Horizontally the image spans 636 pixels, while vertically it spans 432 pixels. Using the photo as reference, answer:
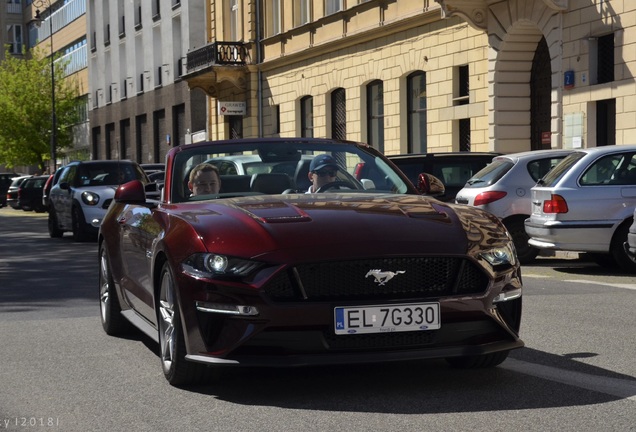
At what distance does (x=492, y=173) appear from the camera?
57.8 ft

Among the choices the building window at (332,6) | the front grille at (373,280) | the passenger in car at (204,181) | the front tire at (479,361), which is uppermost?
the building window at (332,6)

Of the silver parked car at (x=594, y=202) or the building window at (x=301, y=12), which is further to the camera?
the building window at (x=301, y=12)

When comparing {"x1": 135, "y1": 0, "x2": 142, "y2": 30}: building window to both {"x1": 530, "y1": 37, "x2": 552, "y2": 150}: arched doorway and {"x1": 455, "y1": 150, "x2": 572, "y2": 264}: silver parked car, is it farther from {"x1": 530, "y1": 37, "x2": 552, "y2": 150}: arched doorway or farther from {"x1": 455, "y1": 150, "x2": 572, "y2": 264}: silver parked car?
{"x1": 455, "y1": 150, "x2": 572, "y2": 264}: silver parked car

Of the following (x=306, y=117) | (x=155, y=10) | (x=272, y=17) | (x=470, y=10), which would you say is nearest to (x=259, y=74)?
(x=272, y=17)

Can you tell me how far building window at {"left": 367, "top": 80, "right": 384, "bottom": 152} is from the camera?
1414 inches

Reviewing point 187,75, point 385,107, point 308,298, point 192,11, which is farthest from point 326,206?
point 192,11

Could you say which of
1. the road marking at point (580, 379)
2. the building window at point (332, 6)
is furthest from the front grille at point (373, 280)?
the building window at point (332, 6)

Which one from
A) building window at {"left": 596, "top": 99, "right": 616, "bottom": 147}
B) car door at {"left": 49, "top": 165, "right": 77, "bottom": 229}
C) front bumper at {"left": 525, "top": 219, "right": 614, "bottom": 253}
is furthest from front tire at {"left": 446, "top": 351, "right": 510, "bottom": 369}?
car door at {"left": 49, "top": 165, "right": 77, "bottom": 229}

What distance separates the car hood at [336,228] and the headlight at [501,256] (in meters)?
0.06

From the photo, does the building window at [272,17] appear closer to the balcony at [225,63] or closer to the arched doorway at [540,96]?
the balcony at [225,63]

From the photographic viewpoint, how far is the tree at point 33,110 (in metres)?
77.5

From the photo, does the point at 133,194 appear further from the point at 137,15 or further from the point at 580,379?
the point at 137,15

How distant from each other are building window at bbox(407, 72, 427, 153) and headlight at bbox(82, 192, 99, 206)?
34.4 ft

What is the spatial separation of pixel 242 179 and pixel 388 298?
81.2 inches
